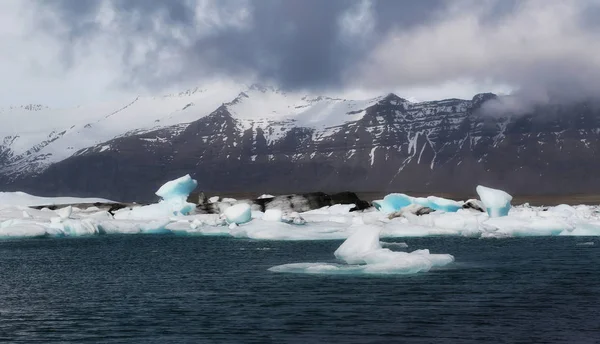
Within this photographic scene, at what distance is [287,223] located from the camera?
2931 inches

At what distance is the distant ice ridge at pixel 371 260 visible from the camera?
32031mm

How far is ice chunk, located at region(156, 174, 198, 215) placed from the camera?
270 feet

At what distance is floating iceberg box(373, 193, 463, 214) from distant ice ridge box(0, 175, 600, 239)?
0.11 metres

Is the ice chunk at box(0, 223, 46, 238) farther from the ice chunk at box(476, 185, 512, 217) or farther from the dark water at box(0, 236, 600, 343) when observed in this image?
the ice chunk at box(476, 185, 512, 217)

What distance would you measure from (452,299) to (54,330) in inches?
500

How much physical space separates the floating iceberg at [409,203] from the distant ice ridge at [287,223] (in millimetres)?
107

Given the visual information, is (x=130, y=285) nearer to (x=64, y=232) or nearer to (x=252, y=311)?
(x=252, y=311)

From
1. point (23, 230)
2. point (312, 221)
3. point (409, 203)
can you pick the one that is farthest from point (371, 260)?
point (409, 203)

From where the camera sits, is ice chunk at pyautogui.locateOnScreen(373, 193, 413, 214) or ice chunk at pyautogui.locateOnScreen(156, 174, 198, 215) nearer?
ice chunk at pyautogui.locateOnScreen(156, 174, 198, 215)

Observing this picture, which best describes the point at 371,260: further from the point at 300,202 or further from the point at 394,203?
the point at 300,202

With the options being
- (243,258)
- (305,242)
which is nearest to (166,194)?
Answer: (305,242)

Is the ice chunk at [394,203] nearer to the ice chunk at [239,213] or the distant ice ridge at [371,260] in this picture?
the ice chunk at [239,213]

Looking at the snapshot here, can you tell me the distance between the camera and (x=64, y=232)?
68.4 meters

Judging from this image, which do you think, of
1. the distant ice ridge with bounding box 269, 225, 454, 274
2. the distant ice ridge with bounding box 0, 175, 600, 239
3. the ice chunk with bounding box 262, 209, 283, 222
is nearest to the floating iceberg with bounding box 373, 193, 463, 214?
the distant ice ridge with bounding box 0, 175, 600, 239
